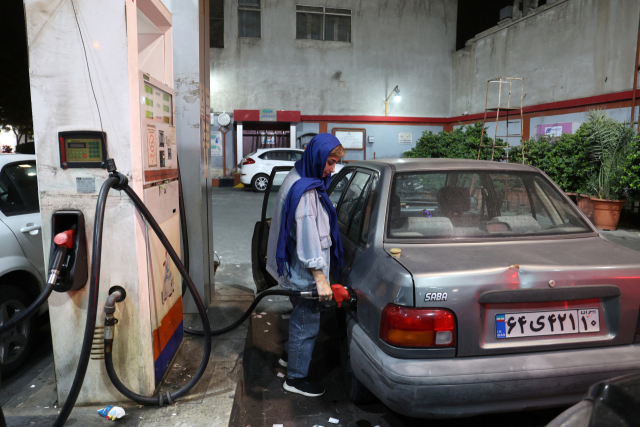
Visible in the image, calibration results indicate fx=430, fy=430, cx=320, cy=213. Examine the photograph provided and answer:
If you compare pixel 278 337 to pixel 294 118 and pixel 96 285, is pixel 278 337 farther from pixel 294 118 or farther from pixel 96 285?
pixel 294 118

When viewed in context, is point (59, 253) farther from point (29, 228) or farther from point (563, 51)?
point (563, 51)

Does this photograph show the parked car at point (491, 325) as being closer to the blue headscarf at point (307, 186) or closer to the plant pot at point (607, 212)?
the blue headscarf at point (307, 186)

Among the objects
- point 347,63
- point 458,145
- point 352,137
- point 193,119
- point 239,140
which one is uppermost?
point 347,63

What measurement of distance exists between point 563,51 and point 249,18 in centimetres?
1217

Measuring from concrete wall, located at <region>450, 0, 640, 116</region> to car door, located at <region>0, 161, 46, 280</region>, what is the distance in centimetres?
1306

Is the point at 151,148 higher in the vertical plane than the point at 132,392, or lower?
higher

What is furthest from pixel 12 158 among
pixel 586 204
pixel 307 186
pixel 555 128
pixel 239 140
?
pixel 239 140

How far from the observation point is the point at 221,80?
18.2 meters

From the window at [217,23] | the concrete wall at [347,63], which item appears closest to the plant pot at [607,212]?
the concrete wall at [347,63]

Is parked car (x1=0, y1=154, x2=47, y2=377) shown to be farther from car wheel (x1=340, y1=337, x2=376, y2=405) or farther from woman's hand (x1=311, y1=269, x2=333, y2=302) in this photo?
car wheel (x1=340, y1=337, x2=376, y2=405)

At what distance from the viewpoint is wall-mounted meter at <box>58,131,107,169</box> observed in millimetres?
2074

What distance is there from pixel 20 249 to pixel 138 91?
5.84 ft

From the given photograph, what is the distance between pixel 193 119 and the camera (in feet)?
11.0

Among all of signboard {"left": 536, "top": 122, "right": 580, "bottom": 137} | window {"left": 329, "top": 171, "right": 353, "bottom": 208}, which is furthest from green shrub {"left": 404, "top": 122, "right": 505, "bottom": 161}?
window {"left": 329, "top": 171, "right": 353, "bottom": 208}
